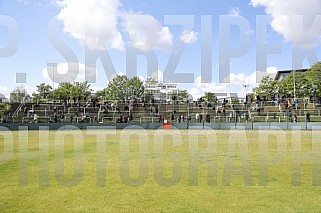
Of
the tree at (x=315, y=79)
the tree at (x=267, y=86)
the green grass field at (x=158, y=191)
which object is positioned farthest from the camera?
the tree at (x=267, y=86)

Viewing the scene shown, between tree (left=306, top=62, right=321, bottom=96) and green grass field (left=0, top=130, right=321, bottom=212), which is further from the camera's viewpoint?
tree (left=306, top=62, right=321, bottom=96)

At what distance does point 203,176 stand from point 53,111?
36604 mm

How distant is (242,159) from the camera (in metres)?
11.2

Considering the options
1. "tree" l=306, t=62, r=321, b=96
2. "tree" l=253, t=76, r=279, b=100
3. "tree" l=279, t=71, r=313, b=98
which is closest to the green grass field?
"tree" l=306, t=62, r=321, b=96

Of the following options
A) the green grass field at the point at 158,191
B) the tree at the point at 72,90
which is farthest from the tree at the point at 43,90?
the green grass field at the point at 158,191

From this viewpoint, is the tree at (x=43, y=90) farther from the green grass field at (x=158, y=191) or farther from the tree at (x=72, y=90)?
the green grass field at (x=158, y=191)

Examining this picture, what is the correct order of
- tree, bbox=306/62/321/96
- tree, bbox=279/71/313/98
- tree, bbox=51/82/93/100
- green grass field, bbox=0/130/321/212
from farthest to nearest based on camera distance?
tree, bbox=51/82/93/100
tree, bbox=279/71/313/98
tree, bbox=306/62/321/96
green grass field, bbox=0/130/321/212

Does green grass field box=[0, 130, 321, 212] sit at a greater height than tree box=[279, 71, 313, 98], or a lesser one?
A: lesser

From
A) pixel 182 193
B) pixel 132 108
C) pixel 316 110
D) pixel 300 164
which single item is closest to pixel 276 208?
pixel 182 193

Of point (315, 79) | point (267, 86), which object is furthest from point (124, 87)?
point (315, 79)

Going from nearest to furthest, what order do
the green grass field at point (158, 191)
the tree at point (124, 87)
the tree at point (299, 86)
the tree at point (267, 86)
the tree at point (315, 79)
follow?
the green grass field at point (158, 191) < the tree at point (315, 79) < the tree at point (299, 86) < the tree at point (267, 86) < the tree at point (124, 87)

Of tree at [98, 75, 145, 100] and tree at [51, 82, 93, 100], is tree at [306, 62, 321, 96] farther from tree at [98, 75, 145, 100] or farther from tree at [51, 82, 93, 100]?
tree at [51, 82, 93, 100]

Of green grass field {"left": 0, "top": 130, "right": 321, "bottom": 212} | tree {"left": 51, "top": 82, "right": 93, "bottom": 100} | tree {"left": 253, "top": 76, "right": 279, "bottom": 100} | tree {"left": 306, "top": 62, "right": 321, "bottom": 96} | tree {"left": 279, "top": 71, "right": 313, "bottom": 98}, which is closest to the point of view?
green grass field {"left": 0, "top": 130, "right": 321, "bottom": 212}

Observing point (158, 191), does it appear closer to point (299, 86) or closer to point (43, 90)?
point (299, 86)
